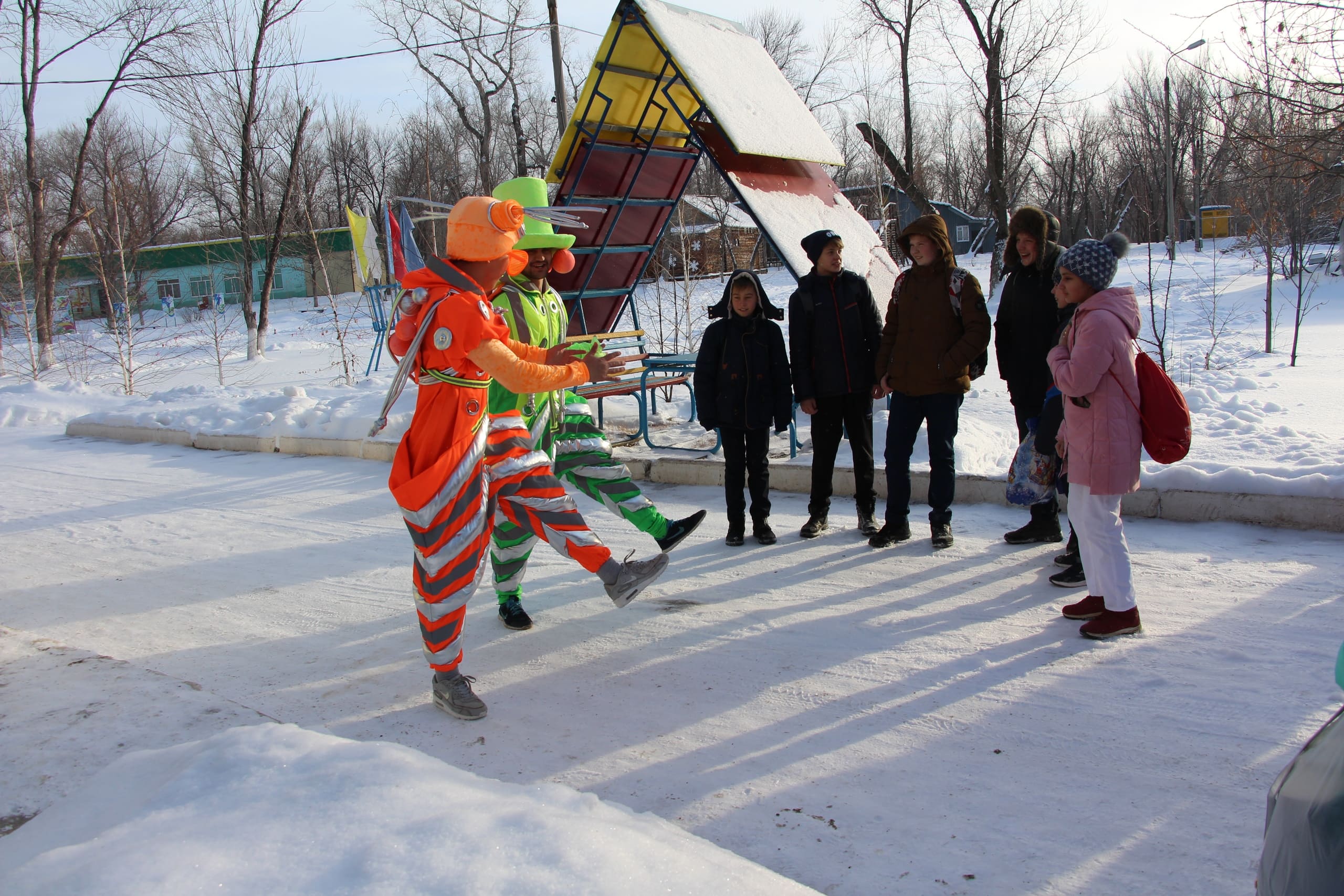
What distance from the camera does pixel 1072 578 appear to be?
14.3 ft

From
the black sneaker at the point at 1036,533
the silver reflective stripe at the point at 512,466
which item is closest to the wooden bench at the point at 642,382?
the black sneaker at the point at 1036,533

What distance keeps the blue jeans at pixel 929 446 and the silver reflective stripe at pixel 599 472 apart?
1.69m

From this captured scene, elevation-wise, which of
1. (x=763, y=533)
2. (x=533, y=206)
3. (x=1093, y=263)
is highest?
(x=533, y=206)

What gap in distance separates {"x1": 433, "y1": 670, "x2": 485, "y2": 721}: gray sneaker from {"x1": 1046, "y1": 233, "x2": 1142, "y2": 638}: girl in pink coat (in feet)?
8.17

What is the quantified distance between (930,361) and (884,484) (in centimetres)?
133

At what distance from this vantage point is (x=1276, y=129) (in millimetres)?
6328

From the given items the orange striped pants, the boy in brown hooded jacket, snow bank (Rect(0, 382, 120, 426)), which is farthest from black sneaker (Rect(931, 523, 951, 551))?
snow bank (Rect(0, 382, 120, 426))

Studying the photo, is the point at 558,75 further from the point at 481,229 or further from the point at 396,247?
the point at 481,229

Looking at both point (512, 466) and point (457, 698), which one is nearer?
point (457, 698)

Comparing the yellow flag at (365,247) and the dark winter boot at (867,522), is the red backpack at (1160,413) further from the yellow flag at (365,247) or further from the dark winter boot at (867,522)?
the yellow flag at (365,247)

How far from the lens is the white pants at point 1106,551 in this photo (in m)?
3.70

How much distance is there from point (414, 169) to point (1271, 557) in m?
43.3

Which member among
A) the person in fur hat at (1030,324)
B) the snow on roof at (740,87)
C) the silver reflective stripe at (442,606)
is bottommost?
the silver reflective stripe at (442,606)

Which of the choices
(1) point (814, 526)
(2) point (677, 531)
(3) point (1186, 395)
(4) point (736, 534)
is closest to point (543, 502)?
Result: (2) point (677, 531)
